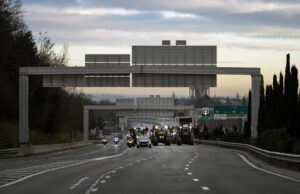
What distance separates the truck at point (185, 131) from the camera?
286 ft

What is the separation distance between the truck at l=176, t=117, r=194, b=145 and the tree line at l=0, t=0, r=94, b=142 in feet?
60.8

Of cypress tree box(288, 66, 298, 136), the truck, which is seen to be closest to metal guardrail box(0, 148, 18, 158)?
cypress tree box(288, 66, 298, 136)

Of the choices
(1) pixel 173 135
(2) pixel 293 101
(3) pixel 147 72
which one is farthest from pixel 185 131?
(2) pixel 293 101

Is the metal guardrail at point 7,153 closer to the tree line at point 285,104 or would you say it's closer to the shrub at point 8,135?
the shrub at point 8,135

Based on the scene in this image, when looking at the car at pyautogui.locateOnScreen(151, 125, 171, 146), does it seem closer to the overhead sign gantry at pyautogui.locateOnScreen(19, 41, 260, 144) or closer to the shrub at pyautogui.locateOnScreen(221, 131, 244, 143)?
the shrub at pyautogui.locateOnScreen(221, 131, 244, 143)

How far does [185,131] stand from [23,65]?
28058 millimetres

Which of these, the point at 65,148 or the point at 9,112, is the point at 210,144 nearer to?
the point at 65,148

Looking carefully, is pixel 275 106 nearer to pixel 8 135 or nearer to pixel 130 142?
pixel 8 135

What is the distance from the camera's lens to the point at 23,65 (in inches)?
2793

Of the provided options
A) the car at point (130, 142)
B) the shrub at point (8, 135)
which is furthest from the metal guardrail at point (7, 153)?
the car at point (130, 142)

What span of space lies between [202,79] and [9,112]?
29.5 m

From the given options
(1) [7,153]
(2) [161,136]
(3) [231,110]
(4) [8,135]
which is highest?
(3) [231,110]

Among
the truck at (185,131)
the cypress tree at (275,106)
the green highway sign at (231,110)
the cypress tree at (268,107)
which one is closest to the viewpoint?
the cypress tree at (275,106)

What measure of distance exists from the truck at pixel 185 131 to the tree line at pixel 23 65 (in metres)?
18.5
